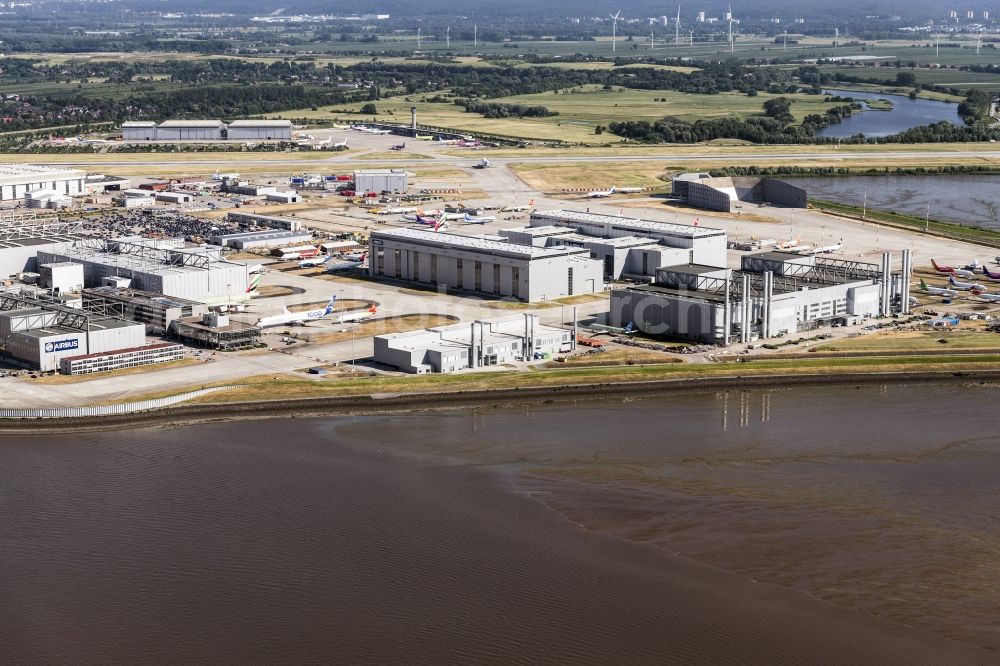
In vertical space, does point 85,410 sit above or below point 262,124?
below

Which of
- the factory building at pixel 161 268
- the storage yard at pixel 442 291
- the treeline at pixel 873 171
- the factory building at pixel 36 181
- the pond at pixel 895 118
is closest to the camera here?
the storage yard at pixel 442 291

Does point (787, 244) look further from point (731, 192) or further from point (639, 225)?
point (731, 192)

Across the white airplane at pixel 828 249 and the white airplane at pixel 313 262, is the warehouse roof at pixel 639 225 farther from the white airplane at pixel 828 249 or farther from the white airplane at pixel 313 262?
the white airplane at pixel 313 262

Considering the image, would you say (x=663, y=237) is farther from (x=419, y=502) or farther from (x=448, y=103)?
(x=448, y=103)

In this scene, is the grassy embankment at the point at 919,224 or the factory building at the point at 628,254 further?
the grassy embankment at the point at 919,224

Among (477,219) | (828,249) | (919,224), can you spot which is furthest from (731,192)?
(828,249)

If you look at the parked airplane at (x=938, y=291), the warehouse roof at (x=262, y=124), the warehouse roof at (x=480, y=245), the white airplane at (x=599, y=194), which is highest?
the warehouse roof at (x=262, y=124)

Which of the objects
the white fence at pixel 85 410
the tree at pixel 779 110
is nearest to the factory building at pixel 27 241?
the white fence at pixel 85 410

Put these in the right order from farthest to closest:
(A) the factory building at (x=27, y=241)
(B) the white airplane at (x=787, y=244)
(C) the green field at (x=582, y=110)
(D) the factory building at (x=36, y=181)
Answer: (C) the green field at (x=582, y=110) → (D) the factory building at (x=36, y=181) → (B) the white airplane at (x=787, y=244) → (A) the factory building at (x=27, y=241)
